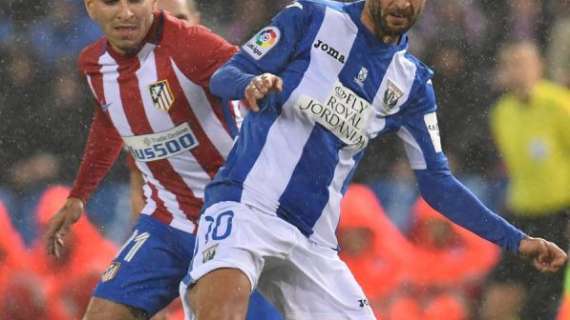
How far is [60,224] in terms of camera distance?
15.4 feet

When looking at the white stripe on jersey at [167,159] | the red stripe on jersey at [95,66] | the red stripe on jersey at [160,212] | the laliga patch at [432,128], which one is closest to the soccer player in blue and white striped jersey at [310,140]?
the laliga patch at [432,128]

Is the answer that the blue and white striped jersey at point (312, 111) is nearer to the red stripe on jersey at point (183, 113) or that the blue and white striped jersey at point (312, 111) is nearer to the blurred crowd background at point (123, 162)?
the red stripe on jersey at point (183, 113)

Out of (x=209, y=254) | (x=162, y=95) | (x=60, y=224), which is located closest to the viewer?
(x=209, y=254)

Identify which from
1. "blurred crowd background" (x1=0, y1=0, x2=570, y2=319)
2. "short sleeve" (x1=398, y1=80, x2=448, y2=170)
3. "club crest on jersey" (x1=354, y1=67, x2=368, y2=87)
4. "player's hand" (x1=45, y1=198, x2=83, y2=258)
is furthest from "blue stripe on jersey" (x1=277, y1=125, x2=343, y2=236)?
"blurred crowd background" (x1=0, y1=0, x2=570, y2=319)

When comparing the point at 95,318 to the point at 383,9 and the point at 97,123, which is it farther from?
the point at 383,9

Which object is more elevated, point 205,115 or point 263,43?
point 263,43

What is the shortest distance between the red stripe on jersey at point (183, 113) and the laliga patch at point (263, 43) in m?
0.40

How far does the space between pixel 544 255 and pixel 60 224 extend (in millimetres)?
1726

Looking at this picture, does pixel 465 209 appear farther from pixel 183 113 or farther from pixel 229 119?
pixel 183 113

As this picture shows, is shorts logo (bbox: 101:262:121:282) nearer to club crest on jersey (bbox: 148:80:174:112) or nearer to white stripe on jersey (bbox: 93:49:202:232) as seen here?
white stripe on jersey (bbox: 93:49:202:232)

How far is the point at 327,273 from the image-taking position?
Result: 4082mm

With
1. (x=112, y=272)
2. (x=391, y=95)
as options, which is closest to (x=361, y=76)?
(x=391, y=95)

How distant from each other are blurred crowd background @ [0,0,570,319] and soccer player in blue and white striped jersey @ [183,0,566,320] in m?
2.16

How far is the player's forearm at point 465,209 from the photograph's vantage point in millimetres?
4246
